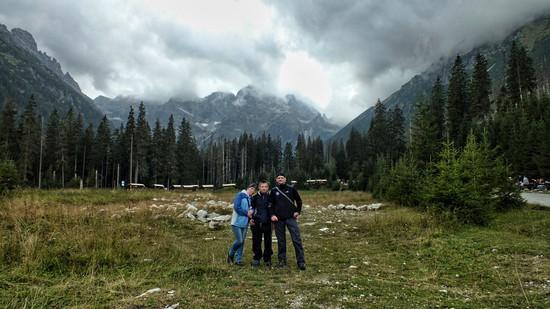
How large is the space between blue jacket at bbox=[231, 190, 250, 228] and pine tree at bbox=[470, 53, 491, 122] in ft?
185

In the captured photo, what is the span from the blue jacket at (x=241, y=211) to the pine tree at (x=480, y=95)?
185ft

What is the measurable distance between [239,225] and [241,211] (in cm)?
38

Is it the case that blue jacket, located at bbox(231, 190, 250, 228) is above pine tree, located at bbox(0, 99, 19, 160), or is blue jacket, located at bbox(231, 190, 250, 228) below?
below

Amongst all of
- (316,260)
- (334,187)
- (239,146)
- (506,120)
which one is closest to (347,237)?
(316,260)

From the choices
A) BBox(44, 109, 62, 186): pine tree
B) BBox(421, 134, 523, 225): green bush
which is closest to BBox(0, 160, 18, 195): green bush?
BBox(421, 134, 523, 225): green bush

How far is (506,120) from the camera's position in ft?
146

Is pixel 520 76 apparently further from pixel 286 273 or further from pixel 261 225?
pixel 286 273

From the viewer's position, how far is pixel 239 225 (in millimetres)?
8617

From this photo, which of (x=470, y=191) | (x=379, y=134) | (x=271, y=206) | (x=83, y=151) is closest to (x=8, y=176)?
(x=271, y=206)

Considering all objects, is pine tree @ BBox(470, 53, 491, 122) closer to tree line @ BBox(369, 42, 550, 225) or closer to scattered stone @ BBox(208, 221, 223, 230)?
tree line @ BBox(369, 42, 550, 225)

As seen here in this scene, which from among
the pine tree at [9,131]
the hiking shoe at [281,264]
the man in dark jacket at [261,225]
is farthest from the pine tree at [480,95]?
the pine tree at [9,131]

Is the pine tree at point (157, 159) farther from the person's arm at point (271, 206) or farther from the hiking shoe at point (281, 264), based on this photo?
the hiking shoe at point (281, 264)

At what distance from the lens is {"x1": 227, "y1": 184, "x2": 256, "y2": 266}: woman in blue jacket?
28.1 feet

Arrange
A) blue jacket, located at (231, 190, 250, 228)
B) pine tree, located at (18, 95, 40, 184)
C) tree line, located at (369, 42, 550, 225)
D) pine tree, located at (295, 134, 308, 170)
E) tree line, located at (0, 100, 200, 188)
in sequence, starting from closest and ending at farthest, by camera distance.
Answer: blue jacket, located at (231, 190, 250, 228)
tree line, located at (369, 42, 550, 225)
pine tree, located at (18, 95, 40, 184)
tree line, located at (0, 100, 200, 188)
pine tree, located at (295, 134, 308, 170)
